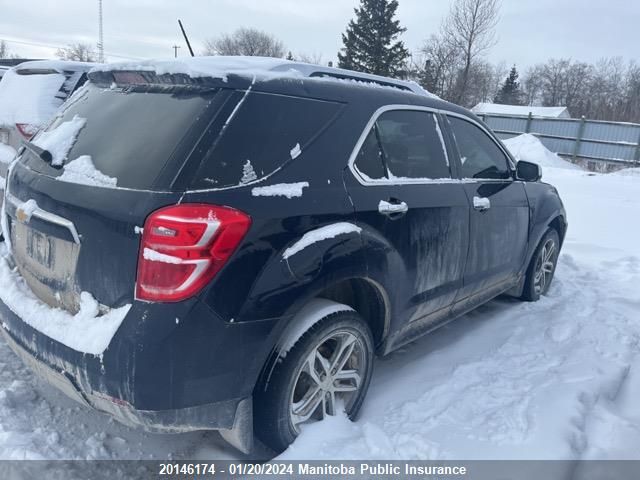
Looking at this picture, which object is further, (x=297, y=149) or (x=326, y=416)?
(x=326, y=416)

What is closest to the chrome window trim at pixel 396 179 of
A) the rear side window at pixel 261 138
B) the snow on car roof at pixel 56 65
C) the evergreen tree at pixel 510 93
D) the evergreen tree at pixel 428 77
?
the rear side window at pixel 261 138

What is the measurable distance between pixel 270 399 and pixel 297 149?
3.69ft

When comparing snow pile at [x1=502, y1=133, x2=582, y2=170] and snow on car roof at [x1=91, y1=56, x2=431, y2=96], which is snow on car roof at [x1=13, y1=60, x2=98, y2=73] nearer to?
snow on car roof at [x1=91, y1=56, x2=431, y2=96]

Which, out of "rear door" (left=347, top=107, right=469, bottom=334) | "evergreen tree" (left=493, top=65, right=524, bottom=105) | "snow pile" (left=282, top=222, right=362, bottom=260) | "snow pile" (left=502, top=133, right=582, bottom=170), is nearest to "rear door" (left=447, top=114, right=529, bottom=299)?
"rear door" (left=347, top=107, right=469, bottom=334)

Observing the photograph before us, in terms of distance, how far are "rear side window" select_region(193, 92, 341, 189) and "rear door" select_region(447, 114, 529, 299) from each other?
1437 millimetres

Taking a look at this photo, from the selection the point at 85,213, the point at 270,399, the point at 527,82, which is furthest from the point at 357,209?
the point at 527,82

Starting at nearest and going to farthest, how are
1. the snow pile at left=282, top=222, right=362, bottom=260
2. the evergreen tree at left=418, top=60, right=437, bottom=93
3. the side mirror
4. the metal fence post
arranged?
the snow pile at left=282, top=222, right=362, bottom=260
the side mirror
the metal fence post
the evergreen tree at left=418, top=60, right=437, bottom=93

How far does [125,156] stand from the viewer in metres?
2.18

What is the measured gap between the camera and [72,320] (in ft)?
6.98

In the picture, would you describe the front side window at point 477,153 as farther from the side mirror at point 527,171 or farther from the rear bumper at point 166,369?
the rear bumper at point 166,369

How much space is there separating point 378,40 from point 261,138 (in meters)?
42.0

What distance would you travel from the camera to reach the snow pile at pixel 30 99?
502 centimetres

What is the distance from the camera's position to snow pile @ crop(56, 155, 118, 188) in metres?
2.12

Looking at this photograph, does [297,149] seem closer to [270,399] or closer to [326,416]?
[270,399]
